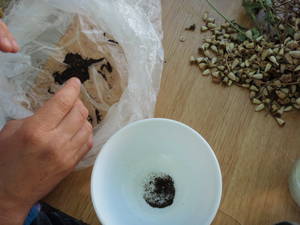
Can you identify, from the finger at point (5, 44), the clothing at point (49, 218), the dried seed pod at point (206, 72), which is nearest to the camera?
the finger at point (5, 44)

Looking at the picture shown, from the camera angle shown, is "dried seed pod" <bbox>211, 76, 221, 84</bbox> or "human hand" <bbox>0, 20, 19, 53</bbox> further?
"dried seed pod" <bbox>211, 76, 221, 84</bbox>

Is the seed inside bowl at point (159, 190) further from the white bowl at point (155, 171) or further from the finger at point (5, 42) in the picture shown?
the finger at point (5, 42)

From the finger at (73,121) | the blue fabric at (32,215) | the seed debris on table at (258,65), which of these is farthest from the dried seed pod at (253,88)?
the blue fabric at (32,215)

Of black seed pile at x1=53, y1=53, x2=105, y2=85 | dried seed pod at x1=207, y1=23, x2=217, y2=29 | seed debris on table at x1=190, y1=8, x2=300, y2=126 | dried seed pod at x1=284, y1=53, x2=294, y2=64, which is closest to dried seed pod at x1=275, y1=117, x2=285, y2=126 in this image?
seed debris on table at x1=190, y1=8, x2=300, y2=126

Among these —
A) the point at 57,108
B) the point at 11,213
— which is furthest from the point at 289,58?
the point at 11,213

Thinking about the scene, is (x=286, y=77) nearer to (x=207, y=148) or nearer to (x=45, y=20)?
(x=207, y=148)

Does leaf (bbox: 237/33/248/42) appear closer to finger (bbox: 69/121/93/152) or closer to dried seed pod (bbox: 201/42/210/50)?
dried seed pod (bbox: 201/42/210/50)

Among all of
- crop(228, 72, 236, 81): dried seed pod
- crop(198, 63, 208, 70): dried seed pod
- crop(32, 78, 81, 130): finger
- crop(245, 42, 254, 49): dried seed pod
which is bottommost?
crop(228, 72, 236, 81): dried seed pod
